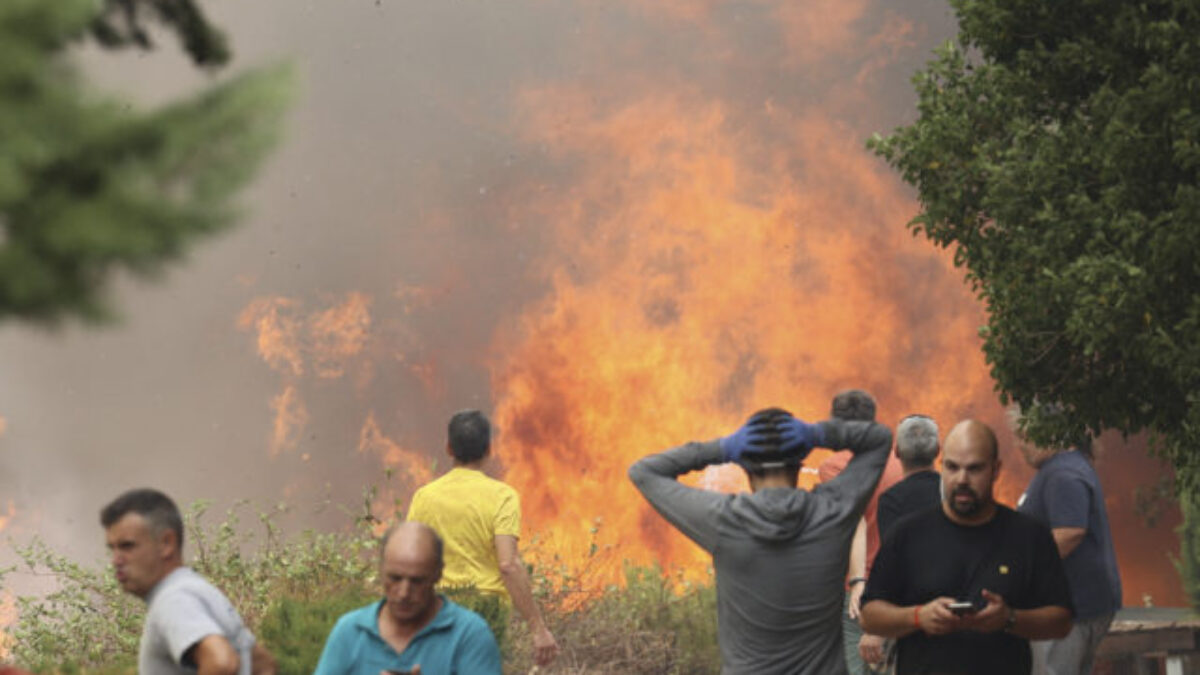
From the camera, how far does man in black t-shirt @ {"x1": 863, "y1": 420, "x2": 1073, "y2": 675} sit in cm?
477

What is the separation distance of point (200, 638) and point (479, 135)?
1571 centimetres

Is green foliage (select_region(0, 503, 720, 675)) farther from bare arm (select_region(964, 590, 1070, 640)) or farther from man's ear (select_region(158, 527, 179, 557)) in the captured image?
man's ear (select_region(158, 527, 179, 557))

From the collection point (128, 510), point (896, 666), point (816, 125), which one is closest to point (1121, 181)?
point (896, 666)

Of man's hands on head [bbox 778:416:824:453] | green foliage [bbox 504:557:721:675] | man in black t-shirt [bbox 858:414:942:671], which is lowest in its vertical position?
man's hands on head [bbox 778:416:824:453]

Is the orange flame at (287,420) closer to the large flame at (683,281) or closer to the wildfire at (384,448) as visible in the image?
the large flame at (683,281)

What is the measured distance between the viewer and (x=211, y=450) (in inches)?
719

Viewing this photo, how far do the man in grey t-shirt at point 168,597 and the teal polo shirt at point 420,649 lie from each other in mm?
282

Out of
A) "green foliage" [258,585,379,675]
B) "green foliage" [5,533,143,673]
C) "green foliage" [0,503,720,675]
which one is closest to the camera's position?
"green foliage" [258,585,379,675]

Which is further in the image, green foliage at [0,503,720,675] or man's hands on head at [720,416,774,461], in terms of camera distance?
green foliage at [0,503,720,675]

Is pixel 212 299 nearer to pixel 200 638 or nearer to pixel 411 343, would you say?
pixel 411 343

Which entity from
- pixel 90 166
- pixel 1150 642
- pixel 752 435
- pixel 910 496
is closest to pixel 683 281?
pixel 1150 642

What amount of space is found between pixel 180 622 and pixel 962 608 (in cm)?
237

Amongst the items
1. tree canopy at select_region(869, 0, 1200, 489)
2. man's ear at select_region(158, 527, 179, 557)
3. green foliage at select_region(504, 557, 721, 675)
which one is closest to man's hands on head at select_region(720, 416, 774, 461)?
man's ear at select_region(158, 527, 179, 557)

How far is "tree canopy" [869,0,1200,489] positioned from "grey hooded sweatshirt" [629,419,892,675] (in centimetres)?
435
